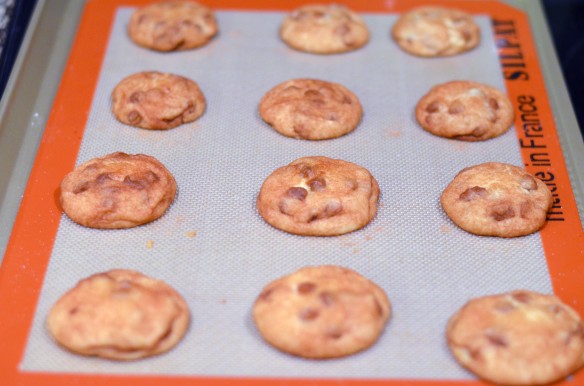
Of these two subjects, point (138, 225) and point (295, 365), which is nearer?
point (295, 365)

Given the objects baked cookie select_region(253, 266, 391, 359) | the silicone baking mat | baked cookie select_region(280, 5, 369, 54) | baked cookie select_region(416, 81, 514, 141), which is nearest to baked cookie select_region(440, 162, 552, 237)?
the silicone baking mat

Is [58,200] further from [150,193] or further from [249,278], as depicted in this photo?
[249,278]

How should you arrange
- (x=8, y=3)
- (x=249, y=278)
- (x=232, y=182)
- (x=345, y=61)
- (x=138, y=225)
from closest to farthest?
(x=249, y=278)
(x=138, y=225)
(x=232, y=182)
(x=8, y=3)
(x=345, y=61)

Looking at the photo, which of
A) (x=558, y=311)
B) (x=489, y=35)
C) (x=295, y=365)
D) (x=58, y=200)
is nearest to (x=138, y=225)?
(x=58, y=200)

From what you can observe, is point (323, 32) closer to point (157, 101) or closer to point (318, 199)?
point (157, 101)

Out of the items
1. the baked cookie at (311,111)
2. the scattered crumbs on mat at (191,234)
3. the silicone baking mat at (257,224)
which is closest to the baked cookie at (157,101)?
the silicone baking mat at (257,224)
